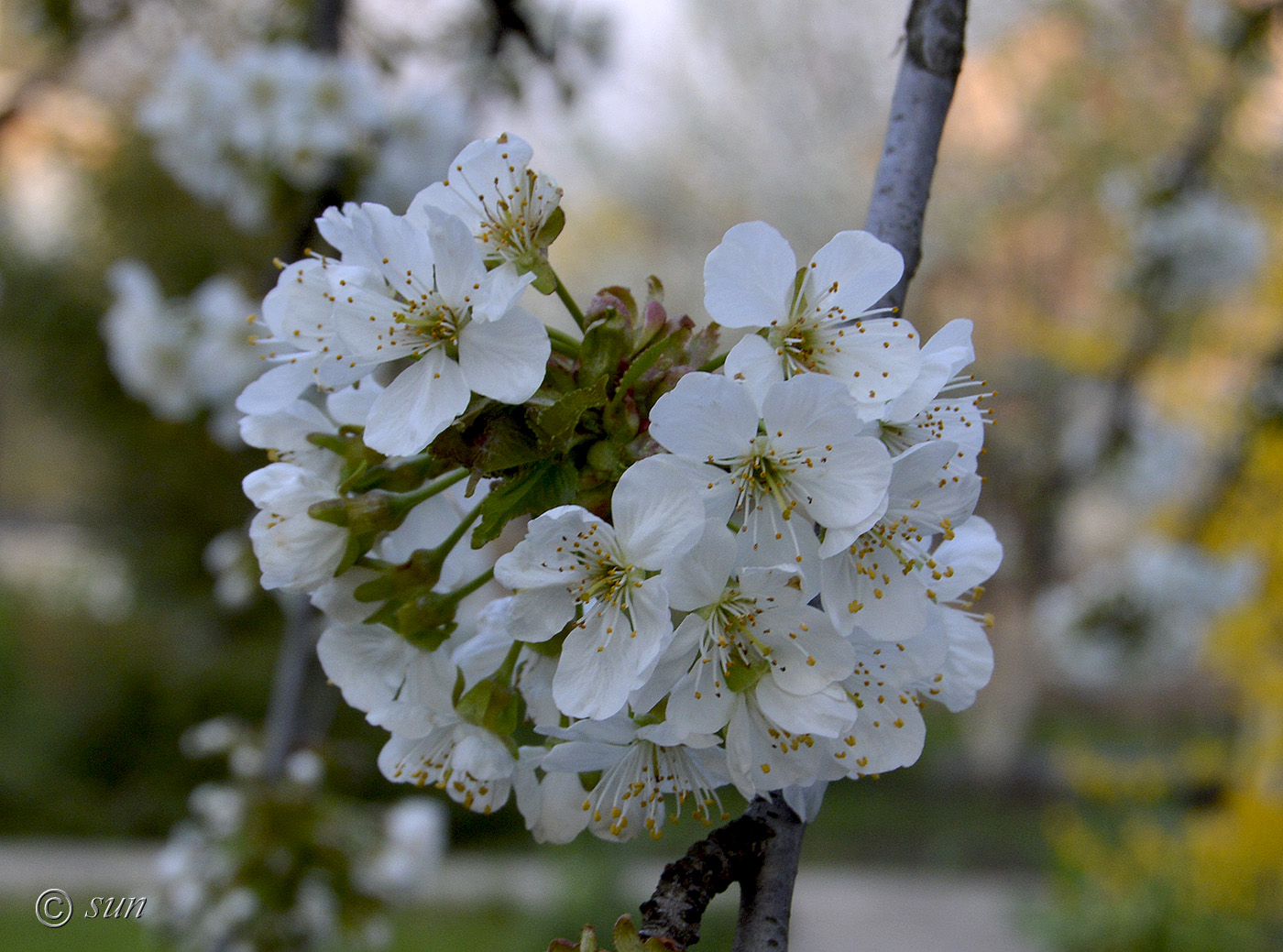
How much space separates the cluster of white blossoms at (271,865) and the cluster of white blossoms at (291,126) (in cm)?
129

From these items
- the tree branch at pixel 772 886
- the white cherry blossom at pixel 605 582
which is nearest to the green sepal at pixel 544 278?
the white cherry blossom at pixel 605 582

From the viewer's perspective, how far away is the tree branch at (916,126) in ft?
2.90

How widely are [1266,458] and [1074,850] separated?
6.98 ft

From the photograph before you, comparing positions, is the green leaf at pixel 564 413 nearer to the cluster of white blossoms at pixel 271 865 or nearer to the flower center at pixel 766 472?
the flower center at pixel 766 472

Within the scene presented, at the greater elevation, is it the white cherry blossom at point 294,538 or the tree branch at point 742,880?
the white cherry blossom at point 294,538

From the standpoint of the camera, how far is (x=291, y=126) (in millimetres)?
2281

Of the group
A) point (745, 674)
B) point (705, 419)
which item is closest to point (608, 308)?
point (705, 419)

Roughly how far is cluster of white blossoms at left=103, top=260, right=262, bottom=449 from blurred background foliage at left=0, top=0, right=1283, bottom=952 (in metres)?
0.28

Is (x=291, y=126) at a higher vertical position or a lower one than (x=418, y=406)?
higher

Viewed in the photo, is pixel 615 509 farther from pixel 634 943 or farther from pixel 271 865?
pixel 271 865

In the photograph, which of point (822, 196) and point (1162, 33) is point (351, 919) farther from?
point (822, 196)

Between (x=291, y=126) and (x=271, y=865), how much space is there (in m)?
1.62

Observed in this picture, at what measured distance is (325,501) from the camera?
2.65 ft

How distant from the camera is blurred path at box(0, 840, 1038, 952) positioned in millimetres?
5176
